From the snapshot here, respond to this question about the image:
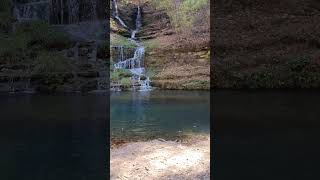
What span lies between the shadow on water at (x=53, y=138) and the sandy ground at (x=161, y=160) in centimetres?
34

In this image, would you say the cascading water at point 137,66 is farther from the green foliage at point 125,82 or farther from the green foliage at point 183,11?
the green foliage at point 183,11

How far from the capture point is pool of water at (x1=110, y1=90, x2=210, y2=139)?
33.5 ft

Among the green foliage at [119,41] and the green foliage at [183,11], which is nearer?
the green foliage at [119,41]

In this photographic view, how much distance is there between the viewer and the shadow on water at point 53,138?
7027mm

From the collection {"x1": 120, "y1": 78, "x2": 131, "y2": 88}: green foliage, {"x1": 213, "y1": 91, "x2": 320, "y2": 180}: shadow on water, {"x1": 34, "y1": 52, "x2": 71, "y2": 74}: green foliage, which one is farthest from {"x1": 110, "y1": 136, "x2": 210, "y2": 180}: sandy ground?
{"x1": 34, "y1": 52, "x2": 71, "y2": 74}: green foliage

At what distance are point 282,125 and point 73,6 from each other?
1202cm

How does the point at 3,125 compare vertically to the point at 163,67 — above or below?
below

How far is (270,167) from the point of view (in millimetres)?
6918

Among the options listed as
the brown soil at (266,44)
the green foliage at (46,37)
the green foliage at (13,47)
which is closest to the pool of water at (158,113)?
the brown soil at (266,44)

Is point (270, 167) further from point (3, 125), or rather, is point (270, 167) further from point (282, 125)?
point (3, 125)

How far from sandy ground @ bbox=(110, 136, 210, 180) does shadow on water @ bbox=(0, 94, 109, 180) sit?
34cm

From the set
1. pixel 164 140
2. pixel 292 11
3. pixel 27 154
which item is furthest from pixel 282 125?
pixel 292 11

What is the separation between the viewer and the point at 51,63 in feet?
54.6

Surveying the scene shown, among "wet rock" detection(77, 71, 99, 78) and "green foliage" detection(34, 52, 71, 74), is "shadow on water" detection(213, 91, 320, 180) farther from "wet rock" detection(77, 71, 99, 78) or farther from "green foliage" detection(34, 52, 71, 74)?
"green foliage" detection(34, 52, 71, 74)
